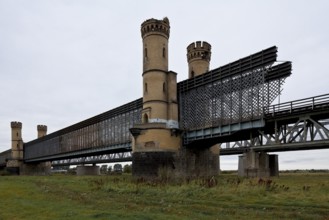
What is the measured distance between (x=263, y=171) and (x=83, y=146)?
170 feet

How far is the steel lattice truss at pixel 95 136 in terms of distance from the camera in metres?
55.6

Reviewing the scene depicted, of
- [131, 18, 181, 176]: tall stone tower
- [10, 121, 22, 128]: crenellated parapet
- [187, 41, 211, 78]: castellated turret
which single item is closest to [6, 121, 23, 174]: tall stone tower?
[10, 121, 22, 128]: crenellated parapet

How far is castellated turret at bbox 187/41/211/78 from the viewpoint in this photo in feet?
173

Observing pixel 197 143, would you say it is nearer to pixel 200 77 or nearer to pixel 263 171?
pixel 200 77

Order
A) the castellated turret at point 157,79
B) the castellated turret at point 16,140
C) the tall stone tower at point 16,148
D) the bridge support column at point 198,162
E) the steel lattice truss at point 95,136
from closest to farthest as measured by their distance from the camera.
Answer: the bridge support column at point 198,162, the castellated turret at point 157,79, the steel lattice truss at point 95,136, the tall stone tower at point 16,148, the castellated turret at point 16,140

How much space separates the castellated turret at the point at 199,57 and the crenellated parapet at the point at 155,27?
11.6 metres

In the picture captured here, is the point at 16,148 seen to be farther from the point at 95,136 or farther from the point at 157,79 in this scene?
the point at 157,79

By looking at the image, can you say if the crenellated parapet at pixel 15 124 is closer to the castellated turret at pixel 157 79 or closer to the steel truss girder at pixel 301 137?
the castellated turret at pixel 157 79

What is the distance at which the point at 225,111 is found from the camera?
122 ft

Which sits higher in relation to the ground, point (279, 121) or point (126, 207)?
point (279, 121)

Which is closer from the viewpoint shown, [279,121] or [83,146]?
[279,121]

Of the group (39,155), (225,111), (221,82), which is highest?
(221,82)

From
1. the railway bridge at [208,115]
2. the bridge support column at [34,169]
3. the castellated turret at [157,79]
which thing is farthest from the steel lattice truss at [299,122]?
the bridge support column at [34,169]

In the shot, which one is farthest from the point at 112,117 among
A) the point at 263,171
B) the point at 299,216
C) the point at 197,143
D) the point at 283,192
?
the point at 299,216
